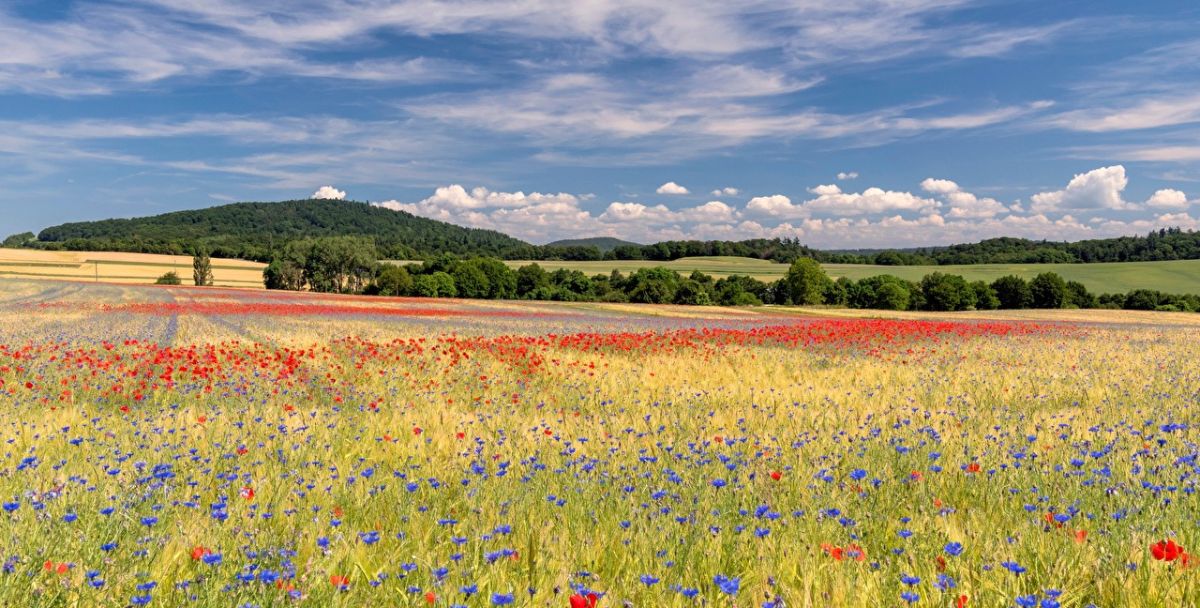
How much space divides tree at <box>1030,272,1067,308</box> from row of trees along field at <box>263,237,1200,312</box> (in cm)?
11

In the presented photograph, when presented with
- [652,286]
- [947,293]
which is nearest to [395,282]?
[652,286]

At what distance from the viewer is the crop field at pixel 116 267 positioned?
95.8 meters

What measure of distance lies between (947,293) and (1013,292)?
1058cm

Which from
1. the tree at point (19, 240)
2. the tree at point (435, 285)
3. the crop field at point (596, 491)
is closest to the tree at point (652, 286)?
the tree at point (435, 285)

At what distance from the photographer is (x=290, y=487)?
4.68 m

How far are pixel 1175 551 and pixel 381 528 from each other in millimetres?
3922

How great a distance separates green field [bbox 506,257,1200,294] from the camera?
99.6 m

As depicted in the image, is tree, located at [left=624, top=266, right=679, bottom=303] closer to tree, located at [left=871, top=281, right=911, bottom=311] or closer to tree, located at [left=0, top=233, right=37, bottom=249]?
tree, located at [left=871, top=281, right=911, bottom=311]

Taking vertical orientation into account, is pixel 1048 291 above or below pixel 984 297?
above

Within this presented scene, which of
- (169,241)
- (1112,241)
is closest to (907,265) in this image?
(1112,241)

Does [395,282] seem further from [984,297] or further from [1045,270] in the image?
[1045,270]

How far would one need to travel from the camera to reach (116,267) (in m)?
107

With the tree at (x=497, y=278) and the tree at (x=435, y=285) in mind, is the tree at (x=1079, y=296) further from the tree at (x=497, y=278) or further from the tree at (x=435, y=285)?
the tree at (x=435, y=285)

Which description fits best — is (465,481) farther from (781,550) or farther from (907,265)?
(907,265)
